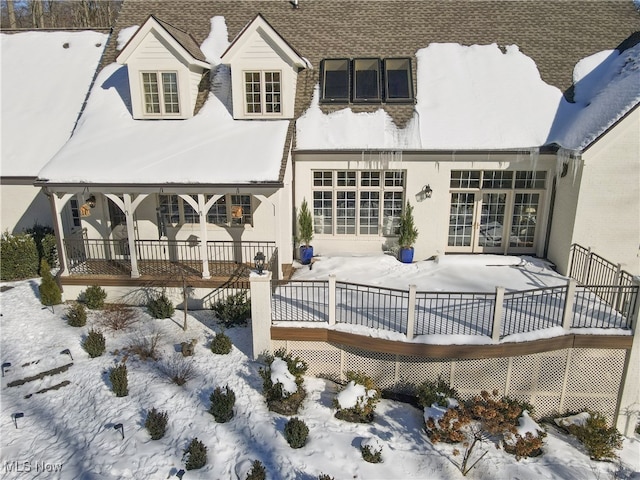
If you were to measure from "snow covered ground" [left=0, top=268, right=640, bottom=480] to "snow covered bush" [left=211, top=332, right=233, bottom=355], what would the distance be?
0.43 feet

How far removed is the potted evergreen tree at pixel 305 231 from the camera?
45.5ft

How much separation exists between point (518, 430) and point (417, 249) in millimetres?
6608

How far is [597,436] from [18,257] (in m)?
16.7

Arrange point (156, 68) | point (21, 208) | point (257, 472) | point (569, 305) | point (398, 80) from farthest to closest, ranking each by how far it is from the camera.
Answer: point (21, 208), point (398, 80), point (156, 68), point (569, 305), point (257, 472)

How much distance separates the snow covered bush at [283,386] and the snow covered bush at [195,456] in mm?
1652

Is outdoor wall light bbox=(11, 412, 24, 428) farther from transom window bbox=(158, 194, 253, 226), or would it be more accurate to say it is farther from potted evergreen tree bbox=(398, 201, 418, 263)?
potted evergreen tree bbox=(398, 201, 418, 263)

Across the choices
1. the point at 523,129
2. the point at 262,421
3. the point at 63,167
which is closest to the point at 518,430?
the point at 262,421

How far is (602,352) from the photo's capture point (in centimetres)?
977

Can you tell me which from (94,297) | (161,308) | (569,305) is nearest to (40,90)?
(94,297)

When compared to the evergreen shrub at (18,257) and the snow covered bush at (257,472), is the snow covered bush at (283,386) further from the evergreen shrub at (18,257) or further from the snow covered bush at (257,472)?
the evergreen shrub at (18,257)

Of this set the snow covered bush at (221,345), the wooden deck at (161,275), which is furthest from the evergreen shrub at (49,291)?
the snow covered bush at (221,345)

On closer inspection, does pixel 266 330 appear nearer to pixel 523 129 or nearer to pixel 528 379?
pixel 528 379

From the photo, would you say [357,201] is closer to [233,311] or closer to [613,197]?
[233,311]

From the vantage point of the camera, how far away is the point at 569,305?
9.41 metres
